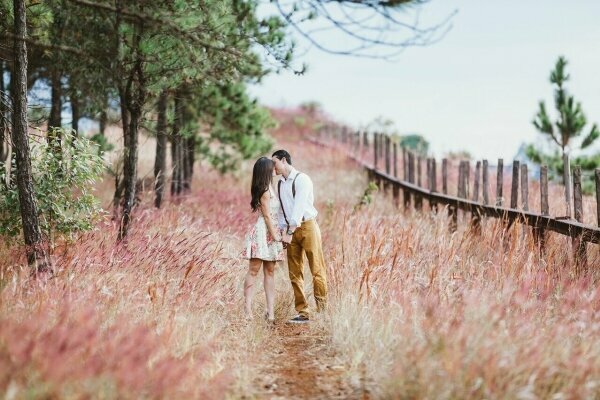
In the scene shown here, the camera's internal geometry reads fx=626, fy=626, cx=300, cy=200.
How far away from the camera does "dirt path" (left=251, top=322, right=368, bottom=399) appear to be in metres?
4.17

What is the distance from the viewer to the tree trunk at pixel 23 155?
540 centimetres

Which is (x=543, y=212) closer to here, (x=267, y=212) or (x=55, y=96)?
(x=267, y=212)

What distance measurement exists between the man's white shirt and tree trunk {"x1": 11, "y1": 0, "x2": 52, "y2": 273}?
221 cm

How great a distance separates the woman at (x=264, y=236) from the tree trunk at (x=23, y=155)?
1.82m

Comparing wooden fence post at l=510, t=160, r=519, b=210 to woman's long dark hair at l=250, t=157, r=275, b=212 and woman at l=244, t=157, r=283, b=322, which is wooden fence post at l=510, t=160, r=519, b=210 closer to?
woman at l=244, t=157, r=283, b=322

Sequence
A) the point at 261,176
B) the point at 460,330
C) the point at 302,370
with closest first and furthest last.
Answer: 1. the point at 460,330
2. the point at 302,370
3. the point at 261,176

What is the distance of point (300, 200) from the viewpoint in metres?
5.99

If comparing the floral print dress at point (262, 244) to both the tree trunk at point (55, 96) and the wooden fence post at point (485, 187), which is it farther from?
the tree trunk at point (55, 96)

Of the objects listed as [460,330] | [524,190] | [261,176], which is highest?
[261,176]

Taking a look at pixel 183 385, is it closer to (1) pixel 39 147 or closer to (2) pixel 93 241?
(2) pixel 93 241

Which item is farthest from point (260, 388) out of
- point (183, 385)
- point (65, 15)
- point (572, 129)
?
point (572, 129)

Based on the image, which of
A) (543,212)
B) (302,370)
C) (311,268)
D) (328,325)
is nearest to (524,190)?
(543,212)

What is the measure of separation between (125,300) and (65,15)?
582cm

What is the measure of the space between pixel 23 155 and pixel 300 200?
250 centimetres
